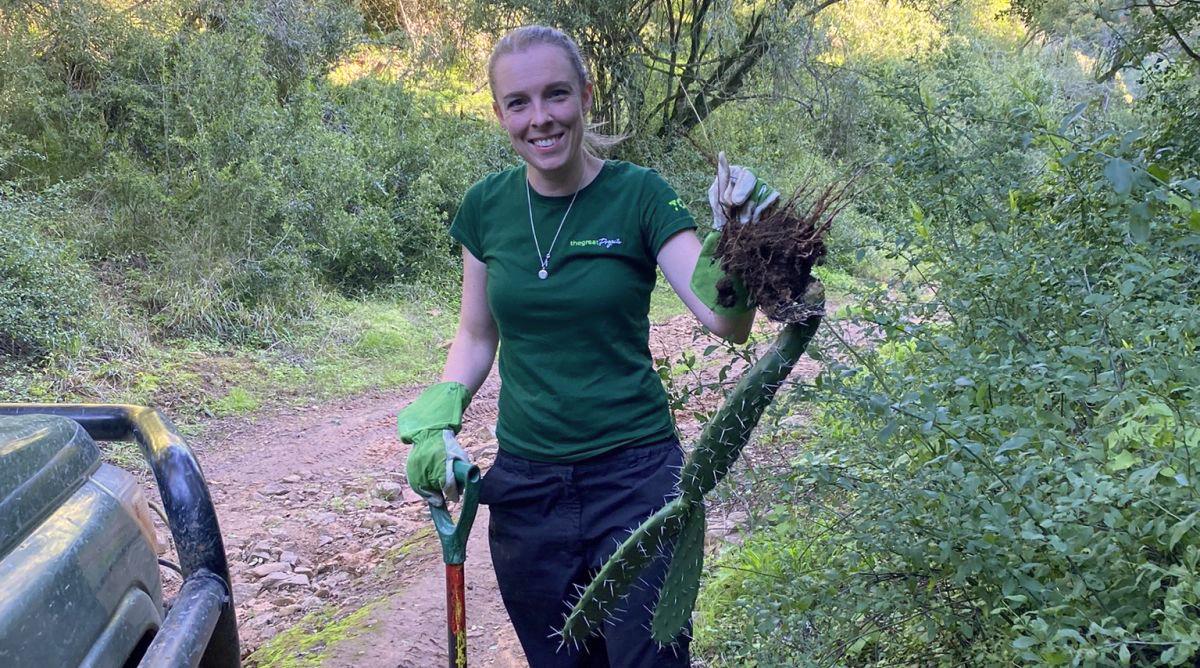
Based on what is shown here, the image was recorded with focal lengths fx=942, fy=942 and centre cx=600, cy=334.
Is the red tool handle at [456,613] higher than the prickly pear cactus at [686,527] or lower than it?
lower

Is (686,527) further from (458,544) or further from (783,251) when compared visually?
(783,251)

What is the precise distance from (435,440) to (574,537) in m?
0.41

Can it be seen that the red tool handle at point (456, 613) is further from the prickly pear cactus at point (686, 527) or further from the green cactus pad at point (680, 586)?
the green cactus pad at point (680, 586)

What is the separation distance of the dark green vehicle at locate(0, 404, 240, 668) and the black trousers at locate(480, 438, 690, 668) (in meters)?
Answer: 0.68

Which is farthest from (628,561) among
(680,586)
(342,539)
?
(342,539)

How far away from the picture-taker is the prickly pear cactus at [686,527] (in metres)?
1.81

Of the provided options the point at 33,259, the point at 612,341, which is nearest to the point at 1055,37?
the point at 612,341

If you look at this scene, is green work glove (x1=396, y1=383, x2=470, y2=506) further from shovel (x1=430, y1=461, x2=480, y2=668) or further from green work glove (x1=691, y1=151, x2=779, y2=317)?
green work glove (x1=691, y1=151, x2=779, y2=317)

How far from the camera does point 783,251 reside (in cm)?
161

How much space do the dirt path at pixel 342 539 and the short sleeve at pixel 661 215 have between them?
0.72 m

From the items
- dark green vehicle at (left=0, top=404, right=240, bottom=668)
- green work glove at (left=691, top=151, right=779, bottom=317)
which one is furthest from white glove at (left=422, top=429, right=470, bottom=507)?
green work glove at (left=691, top=151, right=779, bottom=317)

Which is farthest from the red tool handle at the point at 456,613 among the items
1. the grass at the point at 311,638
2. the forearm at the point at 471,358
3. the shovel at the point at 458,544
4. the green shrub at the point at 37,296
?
the green shrub at the point at 37,296

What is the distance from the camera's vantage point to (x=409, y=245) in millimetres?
11484

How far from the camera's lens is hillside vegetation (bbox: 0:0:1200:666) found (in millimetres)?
1980
